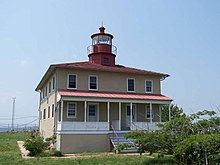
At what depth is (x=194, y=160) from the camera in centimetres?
1075

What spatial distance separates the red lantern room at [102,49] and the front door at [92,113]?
4861 mm

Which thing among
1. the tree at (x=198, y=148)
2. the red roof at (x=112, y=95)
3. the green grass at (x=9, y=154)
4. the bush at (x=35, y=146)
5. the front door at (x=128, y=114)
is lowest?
the green grass at (x=9, y=154)

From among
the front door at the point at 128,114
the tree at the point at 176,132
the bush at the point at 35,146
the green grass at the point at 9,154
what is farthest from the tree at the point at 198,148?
the front door at the point at 128,114

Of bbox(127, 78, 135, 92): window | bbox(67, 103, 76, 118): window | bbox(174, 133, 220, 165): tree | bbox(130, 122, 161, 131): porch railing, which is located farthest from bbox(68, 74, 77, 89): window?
bbox(174, 133, 220, 165): tree

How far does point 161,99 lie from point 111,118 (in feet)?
14.1

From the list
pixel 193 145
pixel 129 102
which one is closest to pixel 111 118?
pixel 129 102

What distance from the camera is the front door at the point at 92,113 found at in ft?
70.1

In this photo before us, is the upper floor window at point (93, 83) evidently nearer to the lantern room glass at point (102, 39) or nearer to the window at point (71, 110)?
the window at point (71, 110)

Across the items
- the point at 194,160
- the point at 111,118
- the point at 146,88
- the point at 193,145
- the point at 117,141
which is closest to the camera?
the point at 193,145

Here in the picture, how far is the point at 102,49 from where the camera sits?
25.2 m

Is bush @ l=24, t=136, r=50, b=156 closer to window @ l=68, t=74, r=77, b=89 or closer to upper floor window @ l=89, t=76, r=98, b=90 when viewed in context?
window @ l=68, t=74, r=77, b=89

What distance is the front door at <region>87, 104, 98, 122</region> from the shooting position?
842 inches

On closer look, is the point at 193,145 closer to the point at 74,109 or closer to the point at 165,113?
the point at 74,109

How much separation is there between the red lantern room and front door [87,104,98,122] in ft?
15.9
